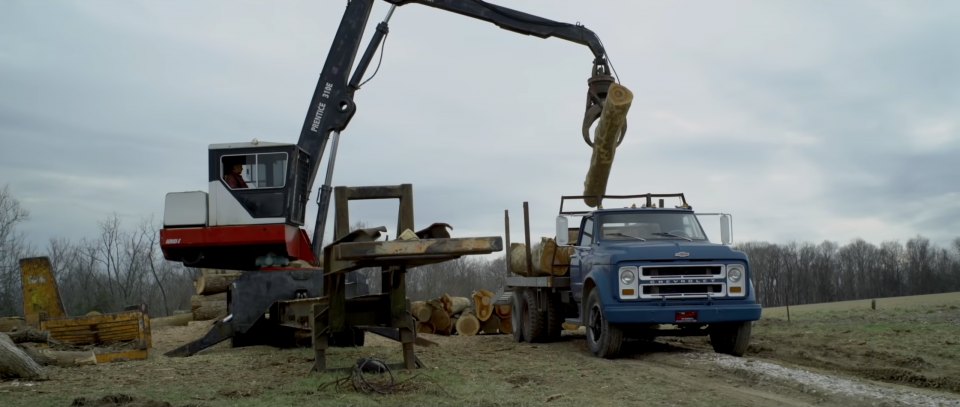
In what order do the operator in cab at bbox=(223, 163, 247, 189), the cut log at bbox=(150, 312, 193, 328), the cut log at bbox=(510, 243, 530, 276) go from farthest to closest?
the cut log at bbox=(150, 312, 193, 328), the cut log at bbox=(510, 243, 530, 276), the operator in cab at bbox=(223, 163, 247, 189)

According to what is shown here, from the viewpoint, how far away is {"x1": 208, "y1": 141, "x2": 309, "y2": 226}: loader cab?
13.5 m

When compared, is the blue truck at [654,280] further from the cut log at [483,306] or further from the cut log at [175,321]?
the cut log at [175,321]

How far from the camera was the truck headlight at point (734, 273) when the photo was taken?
11000 millimetres

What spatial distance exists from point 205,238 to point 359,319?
5231 millimetres

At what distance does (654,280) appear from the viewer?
35.8ft

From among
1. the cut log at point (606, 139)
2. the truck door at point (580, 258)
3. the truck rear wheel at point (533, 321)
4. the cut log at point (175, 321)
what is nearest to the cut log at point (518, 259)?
the truck rear wheel at point (533, 321)

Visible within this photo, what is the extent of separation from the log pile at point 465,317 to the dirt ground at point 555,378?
5951 mm

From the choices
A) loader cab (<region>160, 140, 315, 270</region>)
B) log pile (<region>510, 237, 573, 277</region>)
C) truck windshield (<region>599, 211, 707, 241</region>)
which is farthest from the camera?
log pile (<region>510, 237, 573, 277</region>)

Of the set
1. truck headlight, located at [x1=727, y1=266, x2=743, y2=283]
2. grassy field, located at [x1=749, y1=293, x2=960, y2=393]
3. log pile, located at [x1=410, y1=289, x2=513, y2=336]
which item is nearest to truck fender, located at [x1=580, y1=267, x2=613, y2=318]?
truck headlight, located at [x1=727, y1=266, x2=743, y2=283]

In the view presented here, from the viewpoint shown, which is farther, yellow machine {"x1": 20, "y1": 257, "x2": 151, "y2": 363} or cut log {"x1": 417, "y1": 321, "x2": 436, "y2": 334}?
cut log {"x1": 417, "y1": 321, "x2": 436, "y2": 334}

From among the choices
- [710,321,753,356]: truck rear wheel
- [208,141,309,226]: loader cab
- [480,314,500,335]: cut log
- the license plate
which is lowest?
[480,314,500,335]: cut log

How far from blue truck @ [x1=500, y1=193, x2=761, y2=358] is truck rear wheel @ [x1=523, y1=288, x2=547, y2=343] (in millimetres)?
809

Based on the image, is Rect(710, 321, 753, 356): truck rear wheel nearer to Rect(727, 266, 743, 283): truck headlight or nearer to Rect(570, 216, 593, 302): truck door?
Rect(727, 266, 743, 283): truck headlight

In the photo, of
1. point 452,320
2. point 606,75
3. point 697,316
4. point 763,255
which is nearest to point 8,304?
point 452,320
